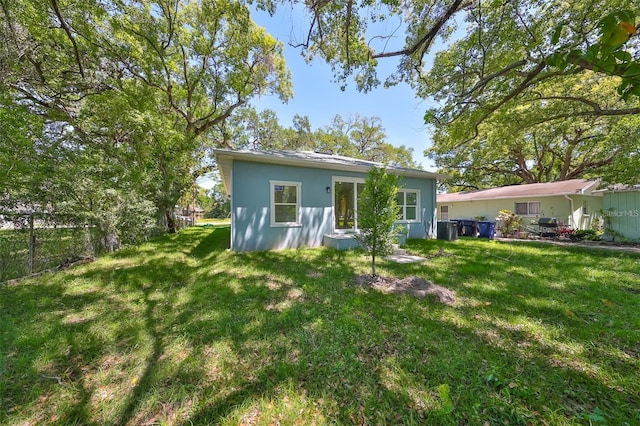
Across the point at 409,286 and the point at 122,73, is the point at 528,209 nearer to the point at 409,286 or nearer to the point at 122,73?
the point at 409,286

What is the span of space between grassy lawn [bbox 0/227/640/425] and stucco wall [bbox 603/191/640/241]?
8678 mm

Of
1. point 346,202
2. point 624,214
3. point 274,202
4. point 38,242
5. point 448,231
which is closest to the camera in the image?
point 38,242

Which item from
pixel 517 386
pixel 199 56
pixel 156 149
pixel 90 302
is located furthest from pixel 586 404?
pixel 199 56

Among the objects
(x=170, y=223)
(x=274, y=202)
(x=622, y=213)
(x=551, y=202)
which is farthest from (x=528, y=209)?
(x=170, y=223)

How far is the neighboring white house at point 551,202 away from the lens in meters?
12.2

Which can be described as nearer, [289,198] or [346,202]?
[289,198]

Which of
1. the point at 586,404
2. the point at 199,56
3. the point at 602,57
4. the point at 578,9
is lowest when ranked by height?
the point at 586,404

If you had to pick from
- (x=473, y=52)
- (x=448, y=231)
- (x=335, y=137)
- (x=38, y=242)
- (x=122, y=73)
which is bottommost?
(x=448, y=231)

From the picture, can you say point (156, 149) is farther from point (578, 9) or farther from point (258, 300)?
point (578, 9)

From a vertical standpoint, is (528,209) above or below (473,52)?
below

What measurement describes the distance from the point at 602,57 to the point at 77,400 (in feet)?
13.5

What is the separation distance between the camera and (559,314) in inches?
129

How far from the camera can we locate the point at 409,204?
9953 mm

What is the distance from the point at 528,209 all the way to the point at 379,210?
14097 millimetres
